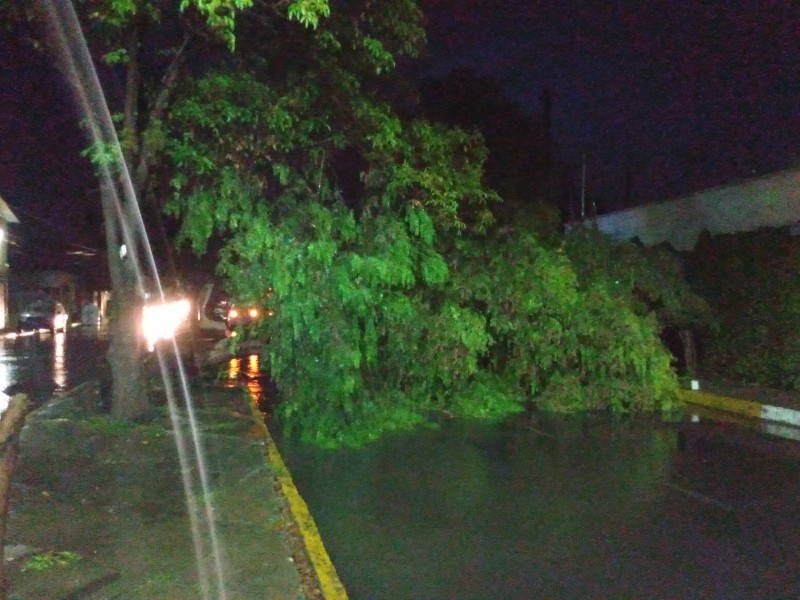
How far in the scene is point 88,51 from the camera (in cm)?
1138

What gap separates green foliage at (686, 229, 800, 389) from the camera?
16.0 metres

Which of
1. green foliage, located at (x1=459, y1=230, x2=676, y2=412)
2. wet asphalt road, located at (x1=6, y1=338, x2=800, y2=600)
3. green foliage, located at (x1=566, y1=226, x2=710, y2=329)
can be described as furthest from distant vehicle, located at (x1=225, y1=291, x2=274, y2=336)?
green foliage, located at (x1=566, y1=226, x2=710, y2=329)

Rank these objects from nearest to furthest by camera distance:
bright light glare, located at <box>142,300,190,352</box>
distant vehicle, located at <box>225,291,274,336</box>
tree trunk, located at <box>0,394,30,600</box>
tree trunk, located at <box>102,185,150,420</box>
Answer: tree trunk, located at <box>0,394,30,600</box>, tree trunk, located at <box>102,185,150,420</box>, distant vehicle, located at <box>225,291,274,336</box>, bright light glare, located at <box>142,300,190,352</box>

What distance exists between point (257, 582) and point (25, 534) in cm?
213

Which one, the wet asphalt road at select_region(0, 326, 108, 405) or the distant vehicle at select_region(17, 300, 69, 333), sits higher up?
the distant vehicle at select_region(17, 300, 69, 333)

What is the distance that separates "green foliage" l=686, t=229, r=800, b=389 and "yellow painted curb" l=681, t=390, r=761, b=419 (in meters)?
1.42

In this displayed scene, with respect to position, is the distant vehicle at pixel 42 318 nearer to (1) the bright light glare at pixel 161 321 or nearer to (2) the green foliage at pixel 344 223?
(1) the bright light glare at pixel 161 321

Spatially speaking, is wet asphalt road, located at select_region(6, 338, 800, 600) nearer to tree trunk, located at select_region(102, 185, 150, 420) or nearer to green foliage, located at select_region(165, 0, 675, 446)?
green foliage, located at select_region(165, 0, 675, 446)

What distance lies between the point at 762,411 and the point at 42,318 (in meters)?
35.0

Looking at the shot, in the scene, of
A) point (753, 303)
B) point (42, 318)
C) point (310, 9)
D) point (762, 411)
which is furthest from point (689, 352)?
point (42, 318)

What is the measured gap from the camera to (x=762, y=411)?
1452 centimetres

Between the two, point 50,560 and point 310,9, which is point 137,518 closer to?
point 50,560

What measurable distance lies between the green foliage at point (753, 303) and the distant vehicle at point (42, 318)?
31709 millimetres

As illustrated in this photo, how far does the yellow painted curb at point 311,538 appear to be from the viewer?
6.12m
